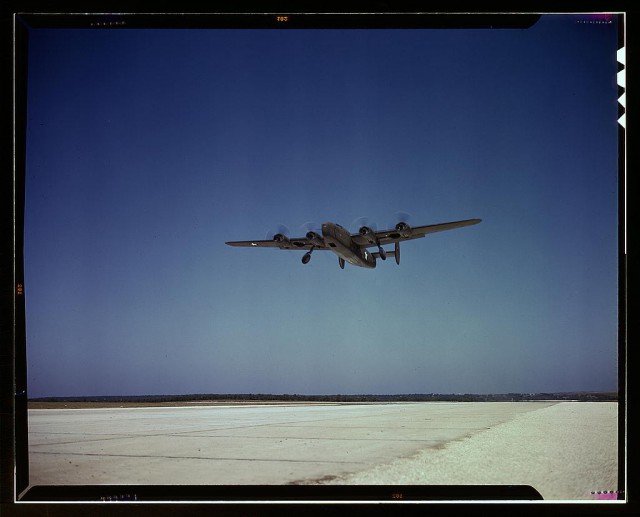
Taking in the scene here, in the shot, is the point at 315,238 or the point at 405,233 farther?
the point at 315,238

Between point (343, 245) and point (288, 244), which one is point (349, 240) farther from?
point (288, 244)

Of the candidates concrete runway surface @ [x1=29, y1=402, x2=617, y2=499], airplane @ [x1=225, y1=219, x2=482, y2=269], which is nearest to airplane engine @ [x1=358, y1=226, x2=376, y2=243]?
airplane @ [x1=225, y1=219, x2=482, y2=269]

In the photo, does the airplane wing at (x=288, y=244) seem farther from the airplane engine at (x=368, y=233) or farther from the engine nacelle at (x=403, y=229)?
the engine nacelle at (x=403, y=229)

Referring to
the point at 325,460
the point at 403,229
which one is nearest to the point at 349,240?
the point at 403,229

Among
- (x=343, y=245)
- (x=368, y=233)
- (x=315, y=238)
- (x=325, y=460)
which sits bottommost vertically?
(x=325, y=460)

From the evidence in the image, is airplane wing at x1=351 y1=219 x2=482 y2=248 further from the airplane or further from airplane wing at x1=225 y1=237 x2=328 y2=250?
airplane wing at x1=225 y1=237 x2=328 y2=250
